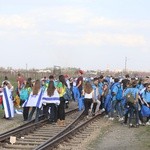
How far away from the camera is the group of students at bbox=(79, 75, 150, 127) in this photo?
17.5 meters

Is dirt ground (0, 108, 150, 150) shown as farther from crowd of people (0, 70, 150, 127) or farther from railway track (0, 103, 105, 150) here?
crowd of people (0, 70, 150, 127)

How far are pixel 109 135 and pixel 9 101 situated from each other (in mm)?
5931

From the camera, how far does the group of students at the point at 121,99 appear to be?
57.3ft

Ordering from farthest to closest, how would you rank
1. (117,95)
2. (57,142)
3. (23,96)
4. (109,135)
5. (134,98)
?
1. (23,96)
2. (117,95)
3. (134,98)
4. (109,135)
5. (57,142)

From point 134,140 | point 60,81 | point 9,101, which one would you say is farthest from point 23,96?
point 134,140

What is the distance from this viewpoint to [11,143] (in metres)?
12.9

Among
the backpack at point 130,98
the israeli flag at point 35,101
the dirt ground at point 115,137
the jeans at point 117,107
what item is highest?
the backpack at point 130,98

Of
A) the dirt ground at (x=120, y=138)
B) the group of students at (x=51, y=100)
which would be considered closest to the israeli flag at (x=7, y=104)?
the group of students at (x=51, y=100)

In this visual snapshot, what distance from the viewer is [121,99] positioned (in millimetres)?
19672

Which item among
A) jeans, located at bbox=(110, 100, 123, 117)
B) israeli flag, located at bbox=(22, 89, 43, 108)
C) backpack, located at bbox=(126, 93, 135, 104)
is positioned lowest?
jeans, located at bbox=(110, 100, 123, 117)

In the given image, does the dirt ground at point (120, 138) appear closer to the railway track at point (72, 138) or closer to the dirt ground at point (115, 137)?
the dirt ground at point (115, 137)

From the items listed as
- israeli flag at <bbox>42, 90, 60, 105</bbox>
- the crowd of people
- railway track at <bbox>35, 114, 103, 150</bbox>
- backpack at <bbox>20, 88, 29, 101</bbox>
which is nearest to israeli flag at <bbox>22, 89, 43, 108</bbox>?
the crowd of people

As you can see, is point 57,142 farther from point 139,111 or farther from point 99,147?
point 139,111

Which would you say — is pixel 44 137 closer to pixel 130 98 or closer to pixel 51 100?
pixel 51 100
